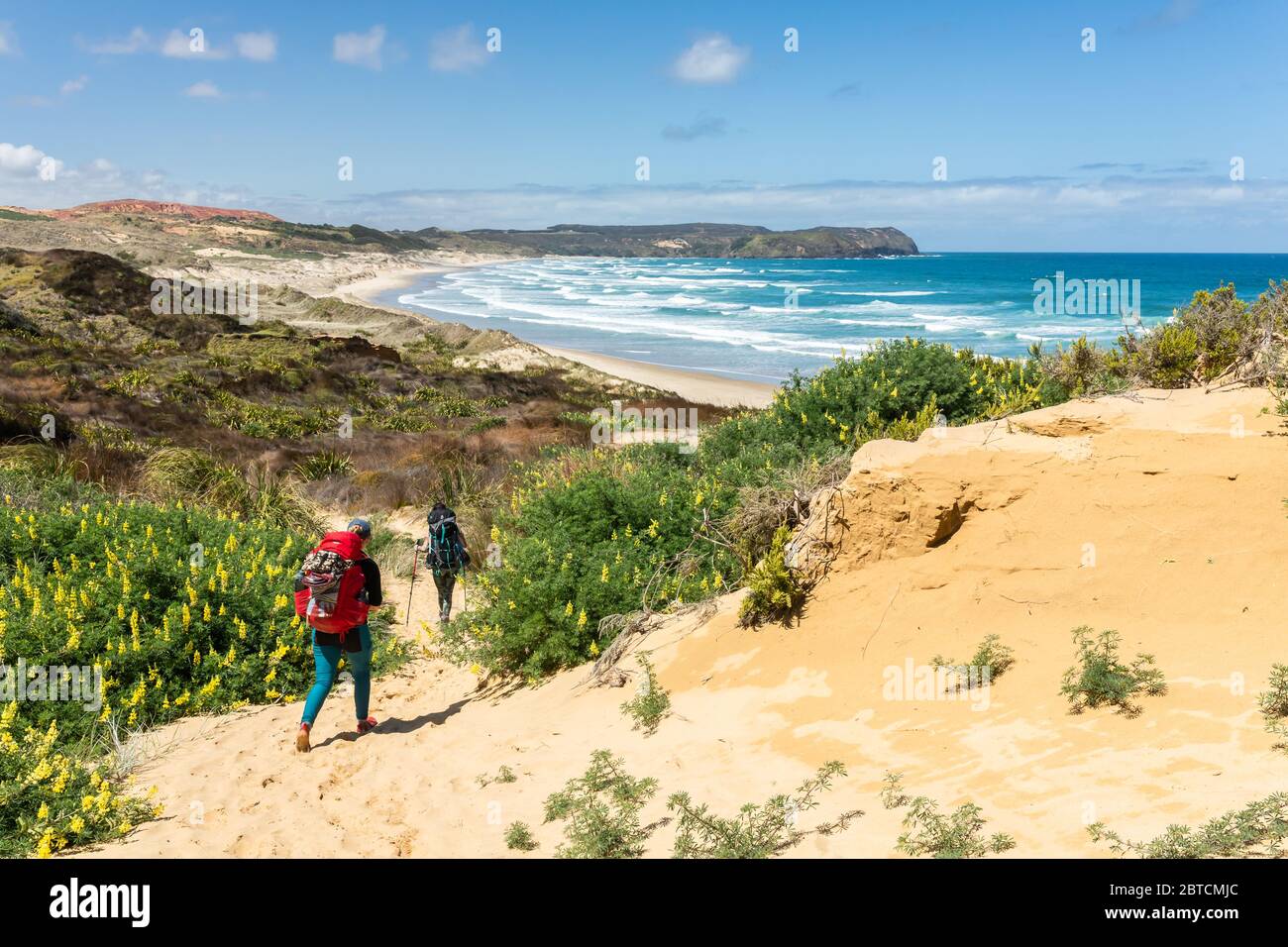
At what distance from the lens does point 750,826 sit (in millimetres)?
3881

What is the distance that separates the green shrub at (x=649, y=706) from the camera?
582 centimetres

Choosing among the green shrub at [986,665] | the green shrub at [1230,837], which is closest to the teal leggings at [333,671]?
the green shrub at [986,665]

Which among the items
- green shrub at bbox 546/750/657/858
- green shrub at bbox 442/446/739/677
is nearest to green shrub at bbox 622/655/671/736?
green shrub at bbox 546/750/657/858

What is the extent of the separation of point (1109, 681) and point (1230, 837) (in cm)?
149

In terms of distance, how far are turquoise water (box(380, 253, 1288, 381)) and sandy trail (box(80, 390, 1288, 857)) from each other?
1582 cm

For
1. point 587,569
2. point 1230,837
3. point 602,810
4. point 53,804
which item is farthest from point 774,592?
point 53,804

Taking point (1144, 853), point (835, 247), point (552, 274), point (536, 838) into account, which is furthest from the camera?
point (835, 247)

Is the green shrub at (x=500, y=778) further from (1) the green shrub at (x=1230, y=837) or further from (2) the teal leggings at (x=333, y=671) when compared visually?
(1) the green shrub at (x=1230, y=837)

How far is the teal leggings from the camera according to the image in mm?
6113

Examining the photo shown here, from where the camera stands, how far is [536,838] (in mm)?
4496

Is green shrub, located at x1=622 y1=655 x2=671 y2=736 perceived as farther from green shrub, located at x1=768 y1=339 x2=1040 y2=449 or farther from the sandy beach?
the sandy beach
